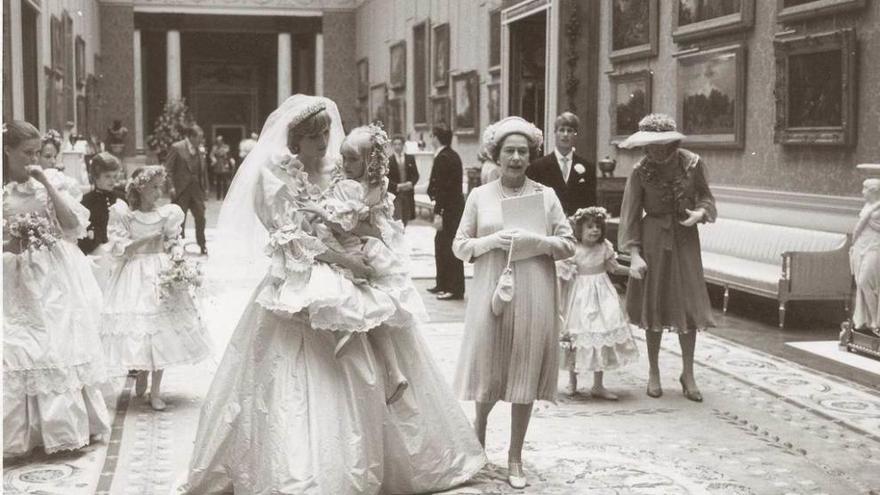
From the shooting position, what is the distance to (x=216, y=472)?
4617mm

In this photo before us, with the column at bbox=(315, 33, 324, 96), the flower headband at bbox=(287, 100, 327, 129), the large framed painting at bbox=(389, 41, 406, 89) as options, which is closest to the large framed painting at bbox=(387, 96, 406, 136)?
the large framed painting at bbox=(389, 41, 406, 89)

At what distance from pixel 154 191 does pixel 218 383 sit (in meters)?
2.51

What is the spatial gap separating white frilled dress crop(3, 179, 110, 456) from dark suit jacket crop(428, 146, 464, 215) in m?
6.11

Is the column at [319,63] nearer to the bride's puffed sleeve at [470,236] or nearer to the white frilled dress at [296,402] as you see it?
the bride's puffed sleeve at [470,236]

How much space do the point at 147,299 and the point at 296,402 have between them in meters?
2.44

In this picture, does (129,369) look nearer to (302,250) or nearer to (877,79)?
(302,250)

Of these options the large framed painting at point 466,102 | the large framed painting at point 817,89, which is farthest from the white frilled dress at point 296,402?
the large framed painting at point 466,102

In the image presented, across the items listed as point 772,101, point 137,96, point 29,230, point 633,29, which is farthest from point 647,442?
point 137,96

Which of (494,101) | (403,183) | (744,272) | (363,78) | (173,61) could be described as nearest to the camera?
(744,272)

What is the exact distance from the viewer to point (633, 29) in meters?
14.3

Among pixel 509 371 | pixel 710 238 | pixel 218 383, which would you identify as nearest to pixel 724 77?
pixel 710 238

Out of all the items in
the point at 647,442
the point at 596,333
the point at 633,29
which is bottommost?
the point at 647,442

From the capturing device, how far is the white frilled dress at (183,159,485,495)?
176 inches

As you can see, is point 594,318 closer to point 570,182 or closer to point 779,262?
point 570,182
